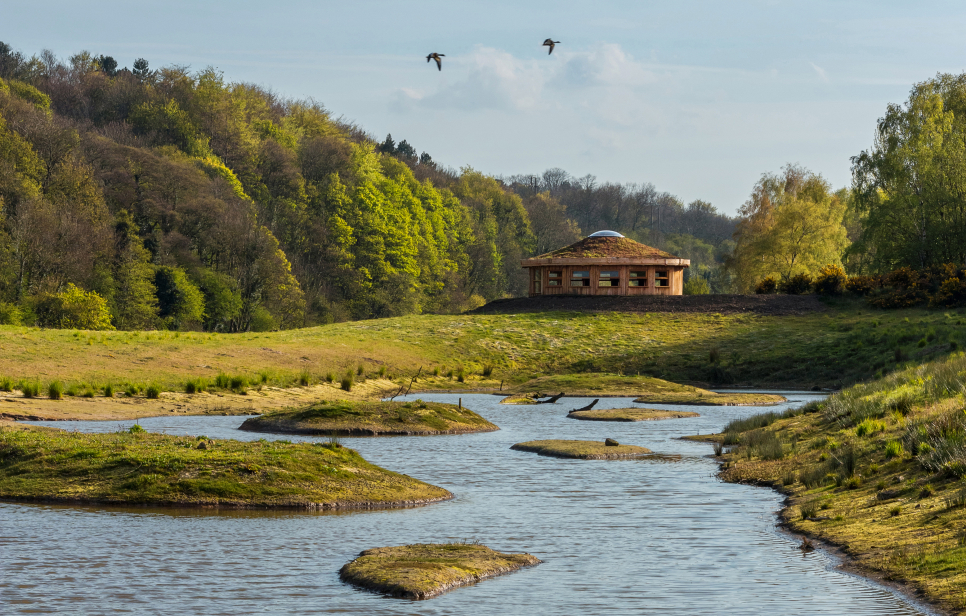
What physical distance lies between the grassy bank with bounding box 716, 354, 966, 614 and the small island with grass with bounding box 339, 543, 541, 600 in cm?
509

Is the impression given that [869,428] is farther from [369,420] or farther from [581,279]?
[581,279]

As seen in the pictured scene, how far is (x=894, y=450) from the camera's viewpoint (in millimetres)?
19688

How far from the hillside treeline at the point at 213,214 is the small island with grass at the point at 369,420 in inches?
1470

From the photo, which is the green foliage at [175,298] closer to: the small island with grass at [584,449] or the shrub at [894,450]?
the small island with grass at [584,449]

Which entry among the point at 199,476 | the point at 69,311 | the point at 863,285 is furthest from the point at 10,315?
the point at 863,285

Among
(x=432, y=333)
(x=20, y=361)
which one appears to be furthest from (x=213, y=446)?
(x=432, y=333)

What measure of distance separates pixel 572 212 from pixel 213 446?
6460 inches

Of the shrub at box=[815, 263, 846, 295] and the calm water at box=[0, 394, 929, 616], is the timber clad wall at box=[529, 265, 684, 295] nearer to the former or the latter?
the shrub at box=[815, 263, 846, 295]

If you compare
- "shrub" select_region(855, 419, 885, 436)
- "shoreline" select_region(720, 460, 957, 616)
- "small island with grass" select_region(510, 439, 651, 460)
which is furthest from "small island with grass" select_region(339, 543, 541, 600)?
"small island with grass" select_region(510, 439, 651, 460)

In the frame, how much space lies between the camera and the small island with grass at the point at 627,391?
4722cm

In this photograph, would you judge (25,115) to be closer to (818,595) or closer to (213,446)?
(213,446)

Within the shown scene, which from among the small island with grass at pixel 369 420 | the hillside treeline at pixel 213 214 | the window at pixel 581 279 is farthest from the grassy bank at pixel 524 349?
the hillside treeline at pixel 213 214

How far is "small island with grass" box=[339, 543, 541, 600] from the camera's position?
40.7ft

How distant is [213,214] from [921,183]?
53433mm
